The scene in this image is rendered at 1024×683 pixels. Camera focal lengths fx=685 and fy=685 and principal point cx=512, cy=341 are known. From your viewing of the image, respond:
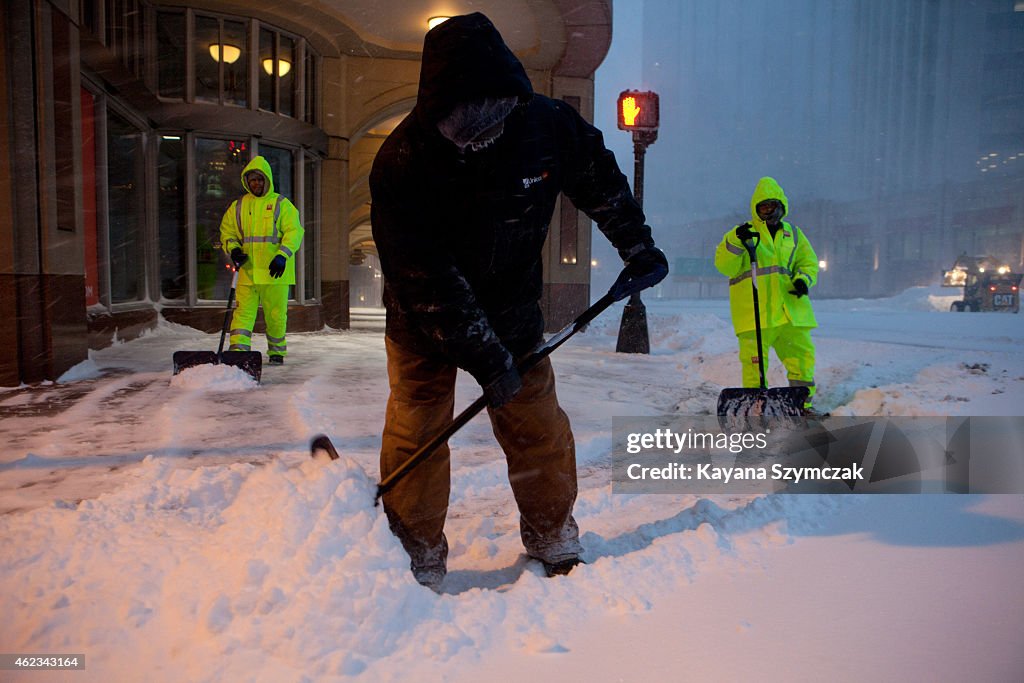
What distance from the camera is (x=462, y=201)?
77.7 inches

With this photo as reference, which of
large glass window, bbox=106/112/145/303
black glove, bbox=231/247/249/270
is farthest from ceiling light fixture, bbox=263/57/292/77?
black glove, bbox=231/247/249/270

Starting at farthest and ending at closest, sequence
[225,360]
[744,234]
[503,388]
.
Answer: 1. [225,360]
2. [744,234]
3. [503,388]

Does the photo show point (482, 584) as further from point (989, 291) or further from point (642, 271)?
point (989, 291)

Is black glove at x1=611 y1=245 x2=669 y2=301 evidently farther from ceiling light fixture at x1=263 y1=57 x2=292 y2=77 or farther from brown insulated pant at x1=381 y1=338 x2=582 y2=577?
ceiling light fixture at x1=263 y1=57 x2=292 y2=77

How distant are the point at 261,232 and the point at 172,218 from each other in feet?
14.4

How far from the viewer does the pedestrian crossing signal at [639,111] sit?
9.73 m

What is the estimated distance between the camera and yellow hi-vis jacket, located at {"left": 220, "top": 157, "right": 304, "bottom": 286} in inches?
264

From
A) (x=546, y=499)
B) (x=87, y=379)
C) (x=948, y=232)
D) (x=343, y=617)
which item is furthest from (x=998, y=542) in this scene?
(x=948, y=232)

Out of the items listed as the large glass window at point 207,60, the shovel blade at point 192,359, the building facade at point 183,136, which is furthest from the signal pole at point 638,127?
the large glass window at point 207,60

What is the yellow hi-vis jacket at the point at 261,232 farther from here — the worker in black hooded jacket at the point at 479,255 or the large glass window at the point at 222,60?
the worker in black hooded jacket at the point at 479,255

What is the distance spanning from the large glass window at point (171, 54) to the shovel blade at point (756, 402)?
9409 millimetres

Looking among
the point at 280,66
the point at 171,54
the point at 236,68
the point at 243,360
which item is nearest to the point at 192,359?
the point at 243,360

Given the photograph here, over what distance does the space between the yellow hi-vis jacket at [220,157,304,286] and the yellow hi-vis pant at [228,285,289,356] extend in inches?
3.6

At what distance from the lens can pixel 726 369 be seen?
7.59 metres
